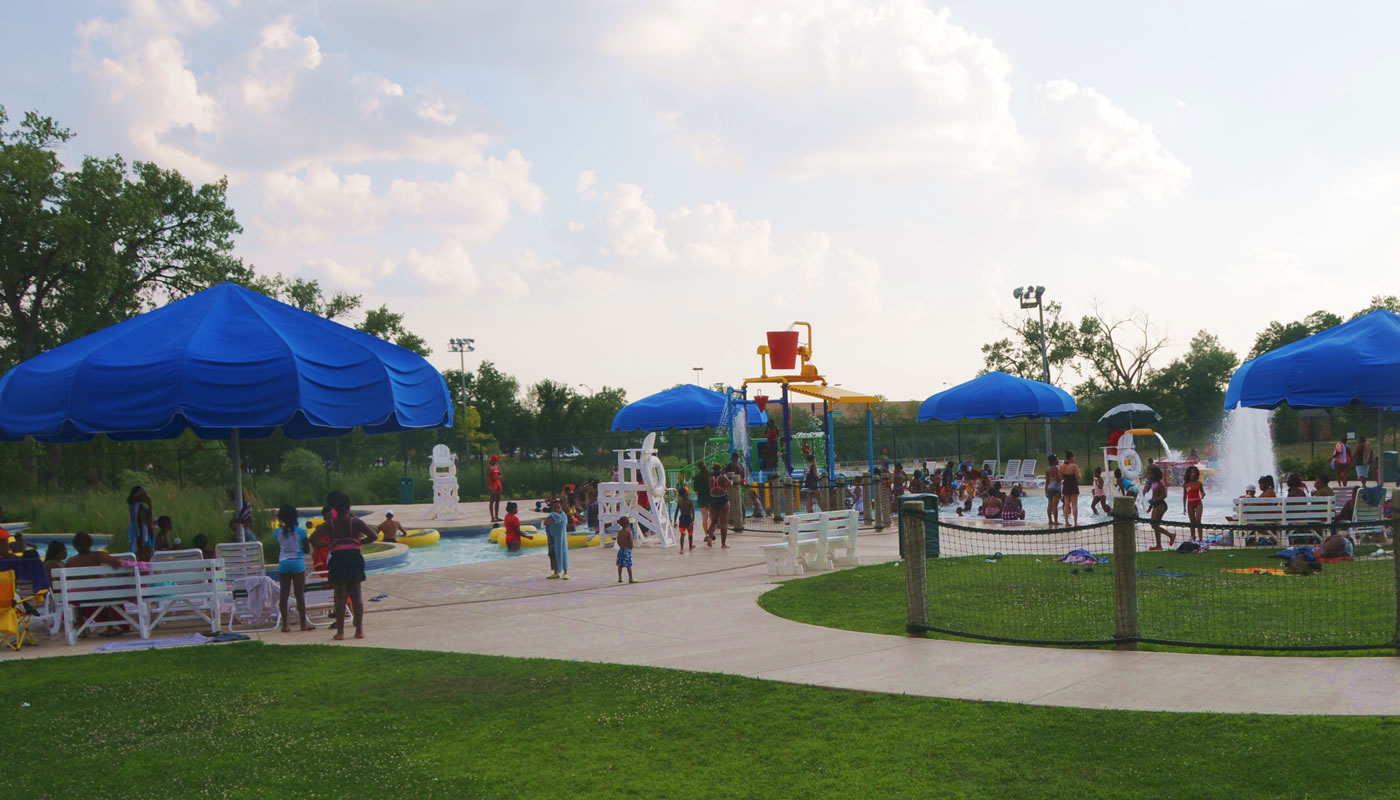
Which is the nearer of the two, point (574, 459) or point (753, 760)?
point (753, 760)

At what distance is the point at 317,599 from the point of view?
1265 centimetres

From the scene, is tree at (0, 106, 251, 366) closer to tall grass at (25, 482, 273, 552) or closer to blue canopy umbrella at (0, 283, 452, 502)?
tall grass at (25, 482, 273, 552)

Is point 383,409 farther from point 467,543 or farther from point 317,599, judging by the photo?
point 467,543

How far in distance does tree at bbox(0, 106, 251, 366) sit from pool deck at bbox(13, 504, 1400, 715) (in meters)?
28.9

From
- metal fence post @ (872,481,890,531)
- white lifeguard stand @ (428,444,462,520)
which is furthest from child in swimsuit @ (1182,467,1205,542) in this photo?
white lifeguard stand @ (428,444,462,520)

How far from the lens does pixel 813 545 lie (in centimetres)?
1625

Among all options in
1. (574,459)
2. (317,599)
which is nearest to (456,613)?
(317,599)

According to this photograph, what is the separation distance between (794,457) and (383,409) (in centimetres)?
2858

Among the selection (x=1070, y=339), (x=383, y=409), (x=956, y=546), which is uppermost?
(x=1070, y=339)

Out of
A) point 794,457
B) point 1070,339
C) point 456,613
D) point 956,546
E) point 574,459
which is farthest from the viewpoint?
point 1070,339

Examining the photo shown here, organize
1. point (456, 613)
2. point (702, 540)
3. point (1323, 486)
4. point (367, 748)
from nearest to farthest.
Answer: point (367, 748)
point (456, 613)
point (1323, 486)
point (702, 540)

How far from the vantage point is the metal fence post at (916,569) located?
33.0 feet

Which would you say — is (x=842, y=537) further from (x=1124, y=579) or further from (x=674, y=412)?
(x=674, y=412)

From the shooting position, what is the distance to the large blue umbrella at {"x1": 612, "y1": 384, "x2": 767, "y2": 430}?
29938 millimetres
